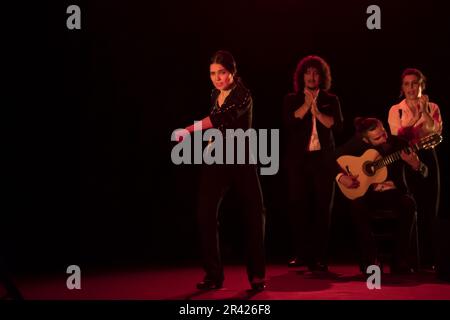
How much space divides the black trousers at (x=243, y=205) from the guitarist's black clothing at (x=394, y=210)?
1.10 meters

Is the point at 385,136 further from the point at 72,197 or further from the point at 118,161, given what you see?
the point at 72,197

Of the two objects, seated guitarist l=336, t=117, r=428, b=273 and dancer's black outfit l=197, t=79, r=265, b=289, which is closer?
dancer's black outfit l=197, t=79, r=265, b=289

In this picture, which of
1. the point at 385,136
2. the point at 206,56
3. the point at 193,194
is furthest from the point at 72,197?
the point at 385,136

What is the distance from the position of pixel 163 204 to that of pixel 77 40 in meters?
1.78

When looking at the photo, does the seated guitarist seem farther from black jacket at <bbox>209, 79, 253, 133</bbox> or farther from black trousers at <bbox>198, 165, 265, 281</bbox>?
black jacket at <bbox>209, 79, 253, 133</bbox>

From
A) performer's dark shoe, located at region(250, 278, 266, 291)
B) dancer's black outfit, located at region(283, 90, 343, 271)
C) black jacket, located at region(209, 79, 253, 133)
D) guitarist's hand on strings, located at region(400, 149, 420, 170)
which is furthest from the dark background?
black jacket, located at region(209, 79, 253, 133)

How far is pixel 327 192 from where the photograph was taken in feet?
16.4

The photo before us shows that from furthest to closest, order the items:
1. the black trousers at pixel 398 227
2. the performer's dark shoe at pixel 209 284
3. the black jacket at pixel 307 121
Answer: the black jacket at pixel 307 121
the black trousers at pixel 398 227
the performer's dark shoe at pixel 209 284

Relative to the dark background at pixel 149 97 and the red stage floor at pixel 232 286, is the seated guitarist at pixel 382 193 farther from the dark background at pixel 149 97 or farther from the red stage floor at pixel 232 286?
the dark background at pixel 149 97

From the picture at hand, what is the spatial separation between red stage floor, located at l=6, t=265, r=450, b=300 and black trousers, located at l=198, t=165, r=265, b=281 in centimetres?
28

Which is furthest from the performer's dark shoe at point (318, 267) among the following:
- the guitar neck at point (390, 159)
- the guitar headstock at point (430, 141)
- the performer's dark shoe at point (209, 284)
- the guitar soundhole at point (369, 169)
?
the guitar headstock at point (430, 141)

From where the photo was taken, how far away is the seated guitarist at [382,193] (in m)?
4.81

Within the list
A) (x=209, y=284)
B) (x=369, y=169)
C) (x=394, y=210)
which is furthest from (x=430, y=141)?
(x=209, y=284)

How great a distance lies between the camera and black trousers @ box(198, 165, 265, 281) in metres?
4.05
